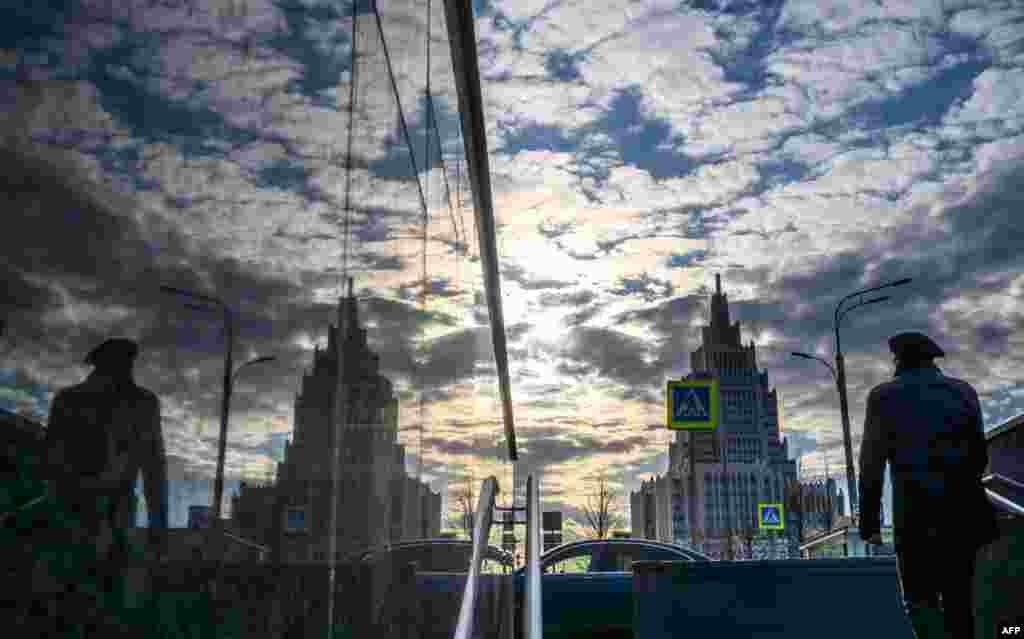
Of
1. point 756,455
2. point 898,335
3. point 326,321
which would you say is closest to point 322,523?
point 326,321

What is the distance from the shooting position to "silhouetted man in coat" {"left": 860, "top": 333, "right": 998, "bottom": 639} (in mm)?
3908

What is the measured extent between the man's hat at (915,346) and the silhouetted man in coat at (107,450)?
4.08 meters

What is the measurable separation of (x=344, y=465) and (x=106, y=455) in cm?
104

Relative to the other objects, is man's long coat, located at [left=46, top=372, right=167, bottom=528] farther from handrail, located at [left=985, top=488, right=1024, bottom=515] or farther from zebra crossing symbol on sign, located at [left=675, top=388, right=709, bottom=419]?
zebra crossing symbol on sign, located at [left=675, top=388, right=709, bottom=419]

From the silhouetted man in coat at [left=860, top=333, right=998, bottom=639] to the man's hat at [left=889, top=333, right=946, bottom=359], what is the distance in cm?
4

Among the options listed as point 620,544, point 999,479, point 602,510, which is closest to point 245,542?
point 999,479

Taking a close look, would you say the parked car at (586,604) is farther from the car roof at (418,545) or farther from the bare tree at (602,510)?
the bare tree at (602,510)

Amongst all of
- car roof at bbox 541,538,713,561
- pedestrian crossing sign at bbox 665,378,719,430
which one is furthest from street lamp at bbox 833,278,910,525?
car roof at bbox 541,538,713,561

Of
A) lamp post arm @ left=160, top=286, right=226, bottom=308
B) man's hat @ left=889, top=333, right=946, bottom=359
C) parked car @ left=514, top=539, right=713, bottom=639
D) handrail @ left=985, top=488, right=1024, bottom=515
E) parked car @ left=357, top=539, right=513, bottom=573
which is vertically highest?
man's hat @ left=889, top=333, right=946, bottom=359

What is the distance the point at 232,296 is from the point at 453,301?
295 cm

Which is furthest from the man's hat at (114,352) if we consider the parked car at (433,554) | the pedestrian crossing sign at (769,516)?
the pedestrian crossing sign at (769,516)

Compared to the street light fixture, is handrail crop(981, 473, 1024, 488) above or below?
above

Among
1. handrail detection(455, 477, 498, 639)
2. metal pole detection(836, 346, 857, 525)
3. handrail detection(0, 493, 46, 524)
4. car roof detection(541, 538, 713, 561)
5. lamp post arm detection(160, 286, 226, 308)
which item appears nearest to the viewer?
handrail detection(0, 493, 46, 524)

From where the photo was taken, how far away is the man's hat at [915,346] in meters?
4.32
